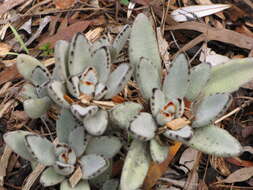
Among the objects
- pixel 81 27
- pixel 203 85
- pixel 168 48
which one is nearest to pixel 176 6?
pixel 168 48

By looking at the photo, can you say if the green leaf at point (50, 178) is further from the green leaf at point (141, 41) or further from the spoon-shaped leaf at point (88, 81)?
the green leaf at point (141, 41)

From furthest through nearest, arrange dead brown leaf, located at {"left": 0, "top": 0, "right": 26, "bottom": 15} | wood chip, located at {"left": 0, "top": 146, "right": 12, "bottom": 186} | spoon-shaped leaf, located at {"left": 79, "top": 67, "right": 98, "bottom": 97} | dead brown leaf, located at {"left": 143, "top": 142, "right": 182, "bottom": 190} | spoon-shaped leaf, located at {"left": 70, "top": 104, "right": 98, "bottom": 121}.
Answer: dead brown leaf, located at {"left": 0, "top": 0, "right": 26, "bottom": 15} → wood chip, located at {"left": 0, "top": 146, "right": 12, "bottom": 186} → dead brown leaf, located at {"left": 143, "top": 142, "right": 182, "bottom": 190} → spoon-shaped leaf, located at {"left": 79, "top": 67, "right": 98, "bottom": 97} → spoon-shaped leaf, located at {"left": 70, "top": 104, "right": 98, "bottom": 121}

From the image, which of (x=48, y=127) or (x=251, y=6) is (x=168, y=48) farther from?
(x=48, y=127)

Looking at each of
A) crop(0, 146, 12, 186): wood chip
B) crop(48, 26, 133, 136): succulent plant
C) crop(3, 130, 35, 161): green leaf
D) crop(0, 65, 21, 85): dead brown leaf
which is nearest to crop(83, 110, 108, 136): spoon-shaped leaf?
crop(48, 26, 133, 136): succulent plant

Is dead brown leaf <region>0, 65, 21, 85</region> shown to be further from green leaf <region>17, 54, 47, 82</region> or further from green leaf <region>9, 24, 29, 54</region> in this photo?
green leaf <region>17, 54, 47, 82</region>

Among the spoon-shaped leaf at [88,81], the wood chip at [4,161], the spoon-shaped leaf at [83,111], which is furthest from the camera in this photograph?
the wood chip at [4,161]

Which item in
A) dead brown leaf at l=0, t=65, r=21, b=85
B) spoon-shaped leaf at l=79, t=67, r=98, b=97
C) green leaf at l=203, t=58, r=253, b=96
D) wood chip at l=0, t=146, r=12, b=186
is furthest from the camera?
dead brown leaf at l=0, t=65, r=21, b=85

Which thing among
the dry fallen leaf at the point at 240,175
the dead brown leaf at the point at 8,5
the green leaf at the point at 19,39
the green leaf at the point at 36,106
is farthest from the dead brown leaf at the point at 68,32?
the dry fallen leaf at the point at 240,175

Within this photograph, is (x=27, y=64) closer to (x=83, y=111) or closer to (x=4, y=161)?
(x=83, y=111)
